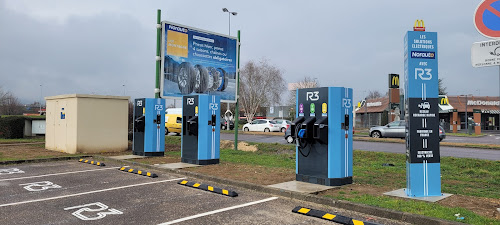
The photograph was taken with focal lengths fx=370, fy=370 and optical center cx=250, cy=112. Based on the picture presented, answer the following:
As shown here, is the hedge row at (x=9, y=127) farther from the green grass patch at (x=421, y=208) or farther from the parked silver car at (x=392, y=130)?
the parked silver car at (x=392, y=130)

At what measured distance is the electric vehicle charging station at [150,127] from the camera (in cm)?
1375

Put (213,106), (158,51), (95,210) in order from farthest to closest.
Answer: (158,51) → (213,106) → (95,210)

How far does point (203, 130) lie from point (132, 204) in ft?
16.8

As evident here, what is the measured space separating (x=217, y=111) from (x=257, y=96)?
4448cm

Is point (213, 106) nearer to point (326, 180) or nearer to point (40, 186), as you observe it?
point (326, 180)

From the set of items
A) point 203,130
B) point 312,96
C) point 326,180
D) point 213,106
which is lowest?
point 326,180

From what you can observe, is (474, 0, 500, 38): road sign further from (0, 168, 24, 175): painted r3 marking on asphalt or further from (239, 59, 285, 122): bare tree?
(239, 59, 285, 122): bare tree

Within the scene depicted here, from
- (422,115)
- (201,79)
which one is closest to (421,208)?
(422,115)

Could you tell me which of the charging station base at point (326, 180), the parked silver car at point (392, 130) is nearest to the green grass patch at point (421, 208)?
the charging station base at point (326, 180)

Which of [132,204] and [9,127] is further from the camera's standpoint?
[9,127]

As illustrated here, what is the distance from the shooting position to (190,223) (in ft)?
17.1

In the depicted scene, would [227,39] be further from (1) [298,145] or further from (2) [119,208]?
(2) [119,208]

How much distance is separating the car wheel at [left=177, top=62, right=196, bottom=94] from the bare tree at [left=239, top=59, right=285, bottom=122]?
39.7 metres

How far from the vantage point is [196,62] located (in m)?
15.5
